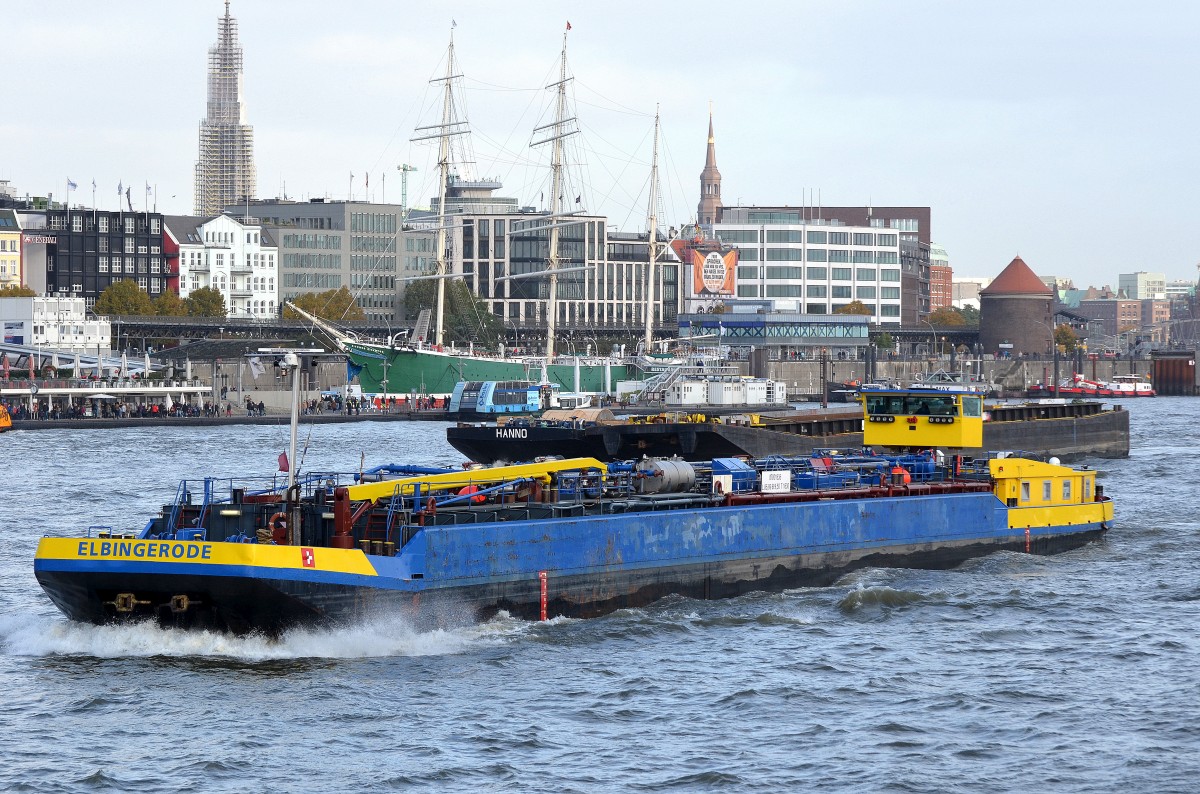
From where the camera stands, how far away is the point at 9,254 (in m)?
164

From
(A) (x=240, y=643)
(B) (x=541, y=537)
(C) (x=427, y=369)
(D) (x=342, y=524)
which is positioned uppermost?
(C) (x=427, y=369)

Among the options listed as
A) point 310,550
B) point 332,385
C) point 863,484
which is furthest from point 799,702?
point 332,385

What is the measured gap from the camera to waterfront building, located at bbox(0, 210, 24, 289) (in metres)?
164

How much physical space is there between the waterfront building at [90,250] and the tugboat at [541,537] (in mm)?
138600

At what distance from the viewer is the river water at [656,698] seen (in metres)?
24.8

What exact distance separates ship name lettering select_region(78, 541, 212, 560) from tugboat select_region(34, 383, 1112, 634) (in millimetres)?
25

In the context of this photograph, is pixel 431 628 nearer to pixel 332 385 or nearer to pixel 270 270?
pixel 332 385

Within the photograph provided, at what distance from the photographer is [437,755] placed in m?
25.5

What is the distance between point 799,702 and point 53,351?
11540cm

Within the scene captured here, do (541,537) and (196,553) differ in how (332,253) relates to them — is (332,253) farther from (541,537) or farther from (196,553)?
(196,553)

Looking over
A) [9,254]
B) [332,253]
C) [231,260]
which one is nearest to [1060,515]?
[9,254]

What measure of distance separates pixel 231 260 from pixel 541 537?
162104mm

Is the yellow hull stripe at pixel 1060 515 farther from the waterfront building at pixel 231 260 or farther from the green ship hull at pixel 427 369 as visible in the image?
the waterfront building at pixel 231 260

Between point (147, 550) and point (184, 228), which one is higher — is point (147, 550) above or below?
below
